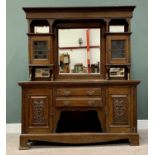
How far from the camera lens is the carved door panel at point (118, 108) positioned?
289 centimetres

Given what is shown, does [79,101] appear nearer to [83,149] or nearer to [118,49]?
[83,149]

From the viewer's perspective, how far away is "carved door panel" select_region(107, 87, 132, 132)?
289 centimetres

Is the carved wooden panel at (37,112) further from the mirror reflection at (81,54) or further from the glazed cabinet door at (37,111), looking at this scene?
the mirror reflection at (81,54)

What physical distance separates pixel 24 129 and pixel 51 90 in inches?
20.1

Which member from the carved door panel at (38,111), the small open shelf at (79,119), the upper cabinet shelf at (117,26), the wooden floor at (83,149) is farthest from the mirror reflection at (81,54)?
the wooden floor at (83,149)

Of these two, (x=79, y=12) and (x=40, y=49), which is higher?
(x=79, y=12)

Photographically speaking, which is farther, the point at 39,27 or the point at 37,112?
the point at 39,27

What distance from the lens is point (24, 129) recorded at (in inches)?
113

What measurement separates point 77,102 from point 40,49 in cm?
75

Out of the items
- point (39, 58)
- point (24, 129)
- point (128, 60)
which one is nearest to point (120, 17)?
point (128, 60)

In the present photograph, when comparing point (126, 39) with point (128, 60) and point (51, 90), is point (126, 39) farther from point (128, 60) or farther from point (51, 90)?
point (51, 90)

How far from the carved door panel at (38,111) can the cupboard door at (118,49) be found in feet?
2.67

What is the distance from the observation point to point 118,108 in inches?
114
